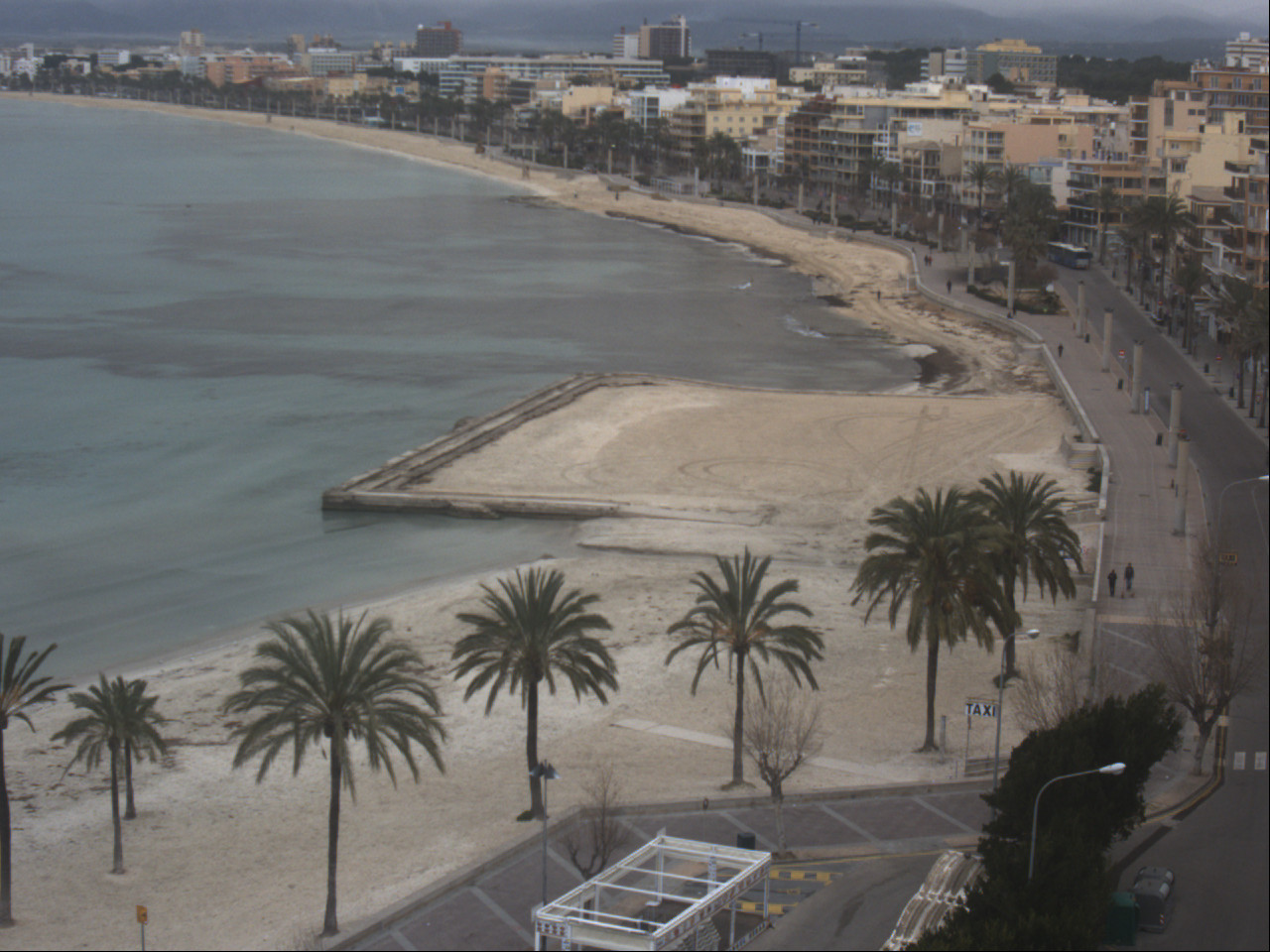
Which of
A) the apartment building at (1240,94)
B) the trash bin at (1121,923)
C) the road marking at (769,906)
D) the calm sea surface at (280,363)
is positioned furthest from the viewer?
the apartment building at (1240,94)

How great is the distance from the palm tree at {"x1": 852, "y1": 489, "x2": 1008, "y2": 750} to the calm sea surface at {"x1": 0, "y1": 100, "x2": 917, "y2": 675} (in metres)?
15.8

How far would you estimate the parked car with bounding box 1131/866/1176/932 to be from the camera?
778 inches

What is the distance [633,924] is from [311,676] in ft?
19.5

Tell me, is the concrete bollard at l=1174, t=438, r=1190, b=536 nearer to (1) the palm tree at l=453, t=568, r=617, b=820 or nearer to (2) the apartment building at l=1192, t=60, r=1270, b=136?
(1) the palm tree at l=453, t=568, r=617, b=820

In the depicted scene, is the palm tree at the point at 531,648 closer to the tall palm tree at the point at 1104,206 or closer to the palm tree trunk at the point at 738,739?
the palm tree trunk at the point at 738,739

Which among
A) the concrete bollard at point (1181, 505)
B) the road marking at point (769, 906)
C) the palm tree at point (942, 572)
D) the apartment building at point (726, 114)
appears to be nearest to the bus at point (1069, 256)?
the concrete bollard at point (1181, 505)

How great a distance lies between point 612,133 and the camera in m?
180

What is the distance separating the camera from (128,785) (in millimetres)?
26000

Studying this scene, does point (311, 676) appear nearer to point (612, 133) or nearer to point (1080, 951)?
point (1080, 951)

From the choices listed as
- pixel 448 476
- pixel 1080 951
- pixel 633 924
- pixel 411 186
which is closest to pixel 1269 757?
pixel 1080 951

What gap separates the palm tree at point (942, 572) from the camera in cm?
2789

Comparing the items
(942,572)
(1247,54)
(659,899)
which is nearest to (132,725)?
(659,899)

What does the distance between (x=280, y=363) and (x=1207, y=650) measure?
2087 inches

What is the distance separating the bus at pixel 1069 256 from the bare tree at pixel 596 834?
73.8m
